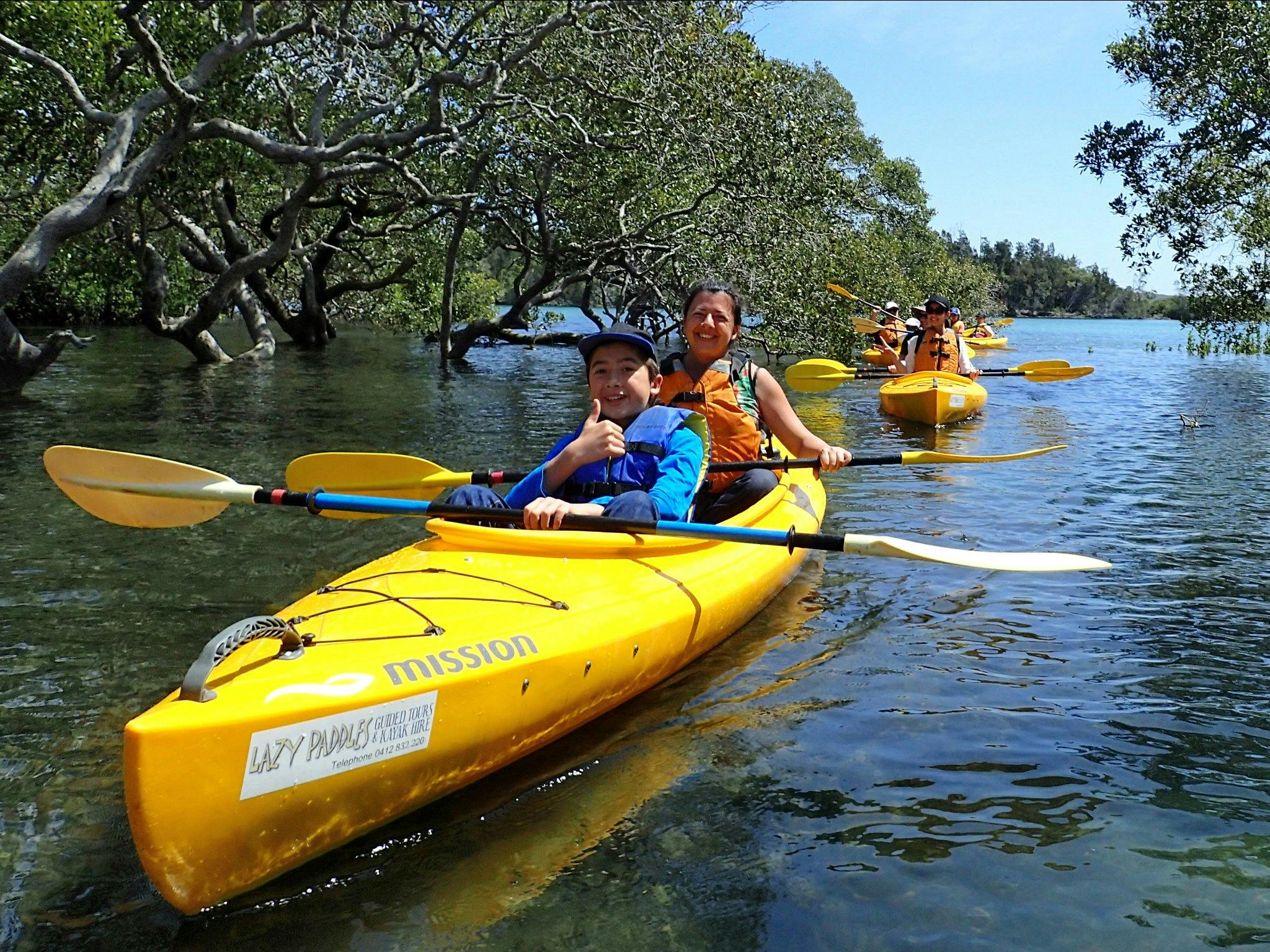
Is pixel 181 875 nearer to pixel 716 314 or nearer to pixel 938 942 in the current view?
pixel 938 942

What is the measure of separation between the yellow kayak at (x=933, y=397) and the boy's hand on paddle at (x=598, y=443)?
7.95 meters

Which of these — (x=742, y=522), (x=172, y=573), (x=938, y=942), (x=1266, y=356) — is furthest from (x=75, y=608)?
(x=1266, y=356)

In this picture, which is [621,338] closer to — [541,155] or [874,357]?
[541,155]

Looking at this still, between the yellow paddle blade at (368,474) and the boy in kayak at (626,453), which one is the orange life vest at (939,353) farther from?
the boy in kayak at (626,453)

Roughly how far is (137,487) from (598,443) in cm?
188

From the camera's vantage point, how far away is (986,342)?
2511 centimetres

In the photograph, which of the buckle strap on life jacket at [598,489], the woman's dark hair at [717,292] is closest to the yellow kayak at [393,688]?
the buckle strap on life jacket at [598,489]

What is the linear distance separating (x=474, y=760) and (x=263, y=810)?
0.68m

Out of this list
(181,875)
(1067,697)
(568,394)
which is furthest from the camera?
(568,394)

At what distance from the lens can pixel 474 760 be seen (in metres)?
2.94

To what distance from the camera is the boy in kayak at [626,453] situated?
157 inches

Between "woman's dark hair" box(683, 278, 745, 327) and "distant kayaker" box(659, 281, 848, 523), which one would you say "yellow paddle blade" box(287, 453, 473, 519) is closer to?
"distant kayaker" box(659, 281, 848, 523)

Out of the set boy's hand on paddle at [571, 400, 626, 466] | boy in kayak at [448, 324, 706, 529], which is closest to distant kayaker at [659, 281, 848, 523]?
boy in kayak at [448, 324, 706, 529]

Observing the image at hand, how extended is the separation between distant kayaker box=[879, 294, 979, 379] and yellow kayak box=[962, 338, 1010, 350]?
11971 millimetres
